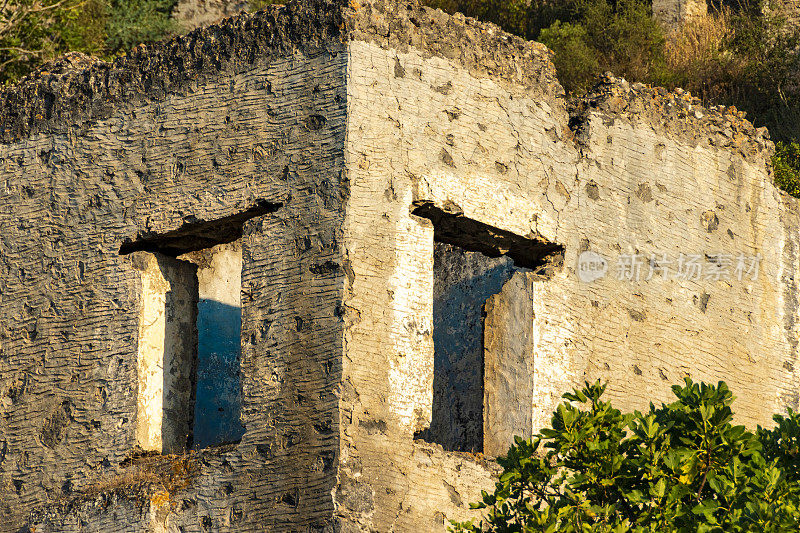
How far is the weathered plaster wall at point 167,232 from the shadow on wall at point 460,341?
2825mm

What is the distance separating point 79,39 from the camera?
12.9 meters

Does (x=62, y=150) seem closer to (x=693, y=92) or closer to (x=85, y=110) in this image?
(x=85, y=110)

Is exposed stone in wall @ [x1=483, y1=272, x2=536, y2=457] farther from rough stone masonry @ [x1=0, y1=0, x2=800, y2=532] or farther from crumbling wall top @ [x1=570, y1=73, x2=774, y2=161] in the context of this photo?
crumbling wall top @ [x1=570, y1=73, x2=774, y2=161]

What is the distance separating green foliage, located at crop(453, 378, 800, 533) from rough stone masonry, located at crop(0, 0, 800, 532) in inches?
43.8

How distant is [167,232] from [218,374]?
2.15 meters

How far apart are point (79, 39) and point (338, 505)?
878cm

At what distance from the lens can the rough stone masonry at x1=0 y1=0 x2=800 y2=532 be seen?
577 cm

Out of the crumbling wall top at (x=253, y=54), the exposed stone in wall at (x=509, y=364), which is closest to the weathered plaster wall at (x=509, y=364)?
the exposed stone in wall at (x=509, y=364)

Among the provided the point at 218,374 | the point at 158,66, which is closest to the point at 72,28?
the point at 218,374

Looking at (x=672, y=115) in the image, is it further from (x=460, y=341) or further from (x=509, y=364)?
(x=460, y=341)

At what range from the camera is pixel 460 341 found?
880 cm

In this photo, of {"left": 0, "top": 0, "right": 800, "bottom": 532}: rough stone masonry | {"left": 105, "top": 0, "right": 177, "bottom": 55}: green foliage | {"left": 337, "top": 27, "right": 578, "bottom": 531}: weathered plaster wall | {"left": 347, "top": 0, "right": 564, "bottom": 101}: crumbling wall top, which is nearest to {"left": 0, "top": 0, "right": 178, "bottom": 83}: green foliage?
{"left": 105, "top": 0, "right": 177, "bottom": 55}: green foliage

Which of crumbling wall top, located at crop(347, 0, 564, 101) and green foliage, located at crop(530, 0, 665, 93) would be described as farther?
green foliage, located at crop(530, 0, 665, 93)

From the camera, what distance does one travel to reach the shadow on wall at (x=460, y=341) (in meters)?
8.59
